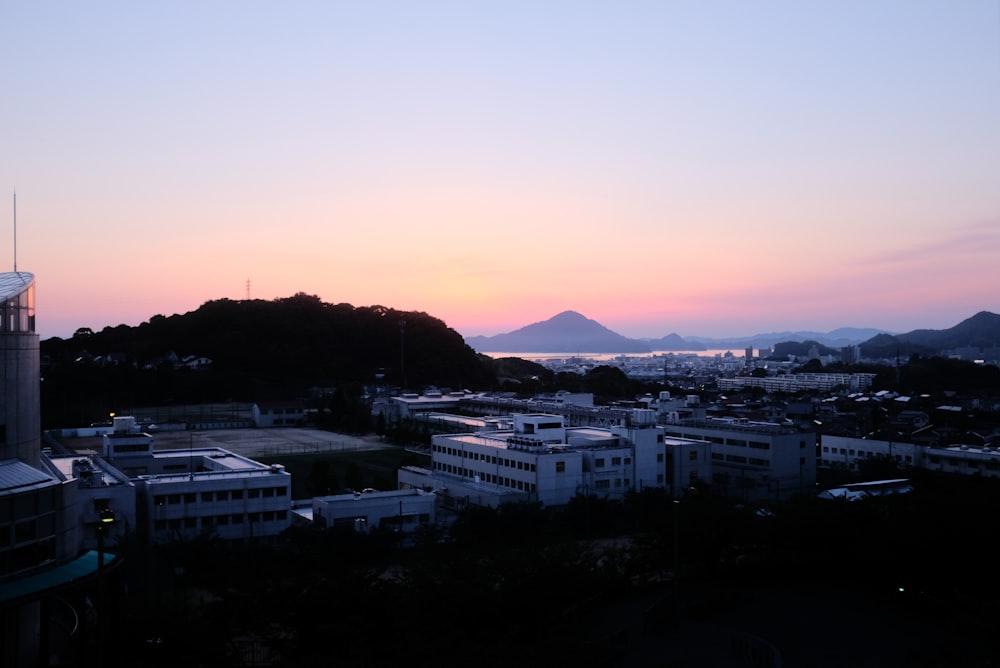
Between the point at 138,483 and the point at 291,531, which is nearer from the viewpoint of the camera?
the point at 291,531

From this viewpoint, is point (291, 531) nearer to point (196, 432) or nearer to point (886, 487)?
point (886, 487)

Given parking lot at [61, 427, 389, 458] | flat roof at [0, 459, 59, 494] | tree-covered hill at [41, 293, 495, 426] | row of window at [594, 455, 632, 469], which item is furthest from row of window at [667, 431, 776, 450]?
tree-covered hill at [41, 293, 495, 426]

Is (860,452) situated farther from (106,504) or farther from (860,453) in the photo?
(106,504)

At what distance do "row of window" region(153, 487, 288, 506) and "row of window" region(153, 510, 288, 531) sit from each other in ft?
0.76

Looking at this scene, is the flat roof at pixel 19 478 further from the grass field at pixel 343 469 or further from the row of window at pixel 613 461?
the row of window at pixel 613 461

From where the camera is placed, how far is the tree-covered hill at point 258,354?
33.8m

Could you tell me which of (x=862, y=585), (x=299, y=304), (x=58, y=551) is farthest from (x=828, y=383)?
(x=58, y=551)

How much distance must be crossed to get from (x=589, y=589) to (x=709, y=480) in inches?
332

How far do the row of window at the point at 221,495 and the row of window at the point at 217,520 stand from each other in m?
0.23

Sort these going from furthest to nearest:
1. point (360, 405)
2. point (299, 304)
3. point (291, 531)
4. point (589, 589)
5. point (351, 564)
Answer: point (299, 304) < point (360, 405) < point (291, 531) < point (351, 564) < point (589, 589)

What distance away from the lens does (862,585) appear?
8.99 metres

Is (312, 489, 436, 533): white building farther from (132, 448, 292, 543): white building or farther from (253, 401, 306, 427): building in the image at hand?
(253, 401, 306, 427): building

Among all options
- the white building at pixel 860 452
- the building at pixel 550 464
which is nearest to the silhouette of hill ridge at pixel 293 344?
the building at pixel 550 464

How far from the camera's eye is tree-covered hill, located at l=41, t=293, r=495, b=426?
111 feet
